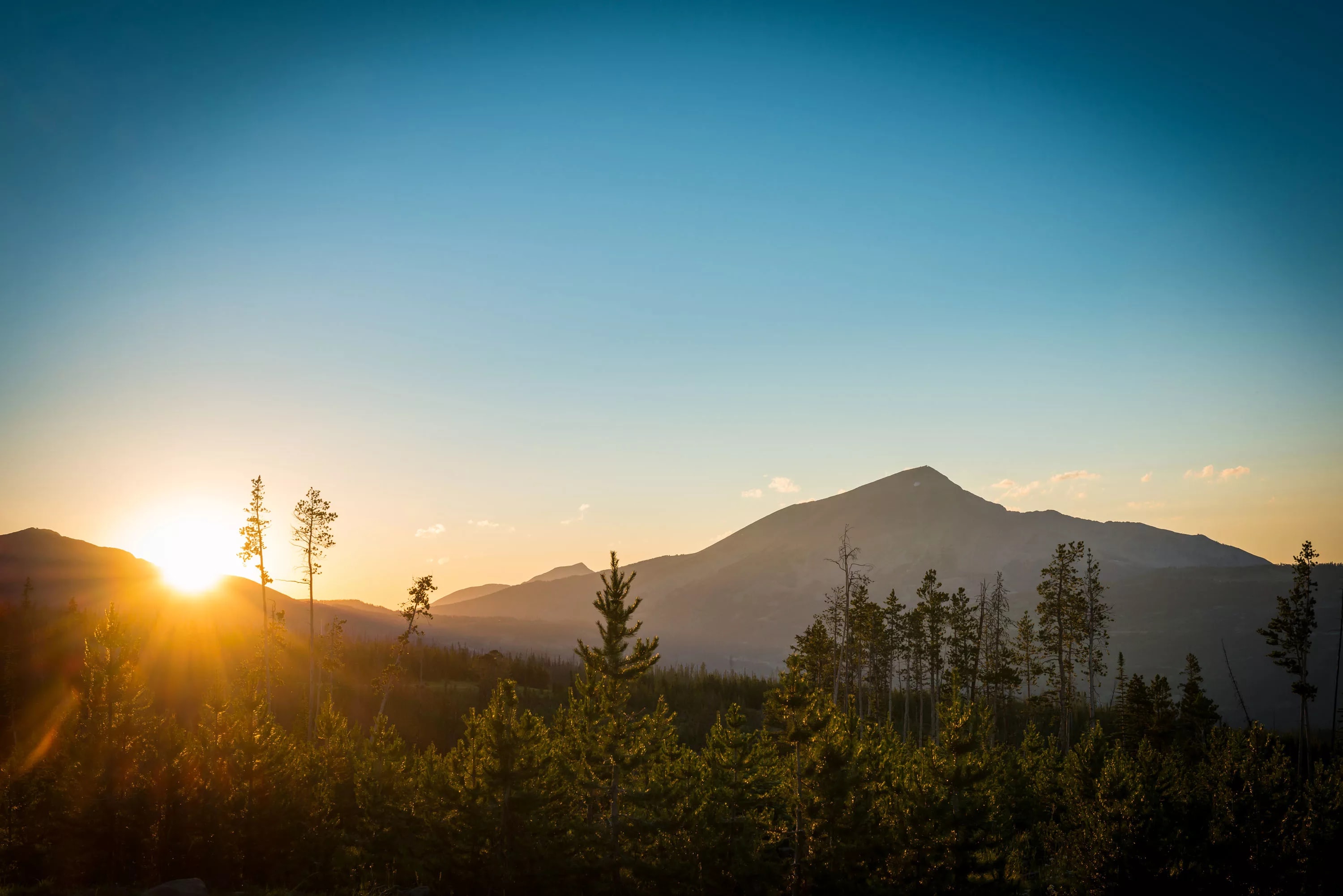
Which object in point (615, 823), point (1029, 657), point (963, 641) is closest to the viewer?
point (615, 823)

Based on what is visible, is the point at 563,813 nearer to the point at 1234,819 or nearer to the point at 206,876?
the point at 206,876

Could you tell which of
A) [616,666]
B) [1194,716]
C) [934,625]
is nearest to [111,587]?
[934,625]

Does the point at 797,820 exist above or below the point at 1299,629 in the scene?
below

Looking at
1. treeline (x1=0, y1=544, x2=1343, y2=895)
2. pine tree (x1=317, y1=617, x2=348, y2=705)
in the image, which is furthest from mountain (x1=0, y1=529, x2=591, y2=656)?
treeline (x1=0, y1=544, x2=1343, y2=895)

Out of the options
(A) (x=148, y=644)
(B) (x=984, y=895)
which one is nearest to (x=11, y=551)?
(A) (x=148, y=644)

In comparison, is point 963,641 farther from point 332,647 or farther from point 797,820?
point 332,647

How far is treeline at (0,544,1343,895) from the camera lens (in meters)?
27.4

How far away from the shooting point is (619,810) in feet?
95.9

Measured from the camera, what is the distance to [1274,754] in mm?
30609

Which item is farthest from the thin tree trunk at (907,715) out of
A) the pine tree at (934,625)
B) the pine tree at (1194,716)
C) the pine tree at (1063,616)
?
the pine tree at (1194,716)

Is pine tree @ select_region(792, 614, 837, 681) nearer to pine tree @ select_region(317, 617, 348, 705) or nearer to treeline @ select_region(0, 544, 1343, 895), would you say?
treeline @ select_region(0, 544, 1343, 895)

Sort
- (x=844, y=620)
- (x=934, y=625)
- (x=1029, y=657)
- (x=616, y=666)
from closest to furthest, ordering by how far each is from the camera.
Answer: (x=616, y=666), (x=934, y=625), (x=1029, y=657), (x=844, y=620)

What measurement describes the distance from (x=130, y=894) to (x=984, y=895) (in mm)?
28195

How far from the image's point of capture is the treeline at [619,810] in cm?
2744
